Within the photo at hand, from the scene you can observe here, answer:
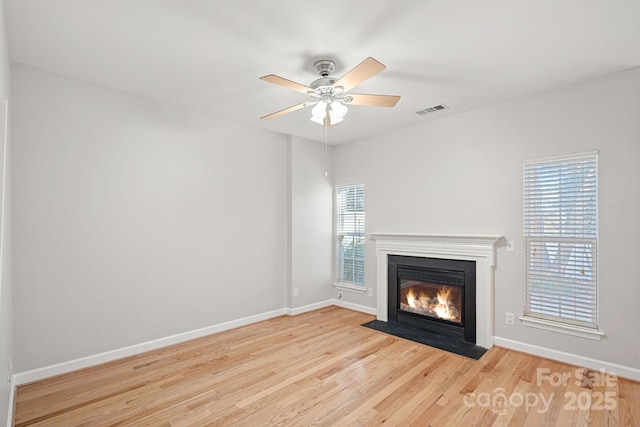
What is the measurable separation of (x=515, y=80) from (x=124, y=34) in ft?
10.9

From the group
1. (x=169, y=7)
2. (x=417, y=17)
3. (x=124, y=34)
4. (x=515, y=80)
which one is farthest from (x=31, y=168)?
(x=515, y=80)

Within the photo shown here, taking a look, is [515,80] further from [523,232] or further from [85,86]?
[85,86]

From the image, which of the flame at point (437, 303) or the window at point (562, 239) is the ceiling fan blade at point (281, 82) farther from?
the flame at point (437, 303)

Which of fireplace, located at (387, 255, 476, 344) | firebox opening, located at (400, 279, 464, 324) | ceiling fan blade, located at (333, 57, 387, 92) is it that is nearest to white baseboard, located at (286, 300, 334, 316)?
fireplace, located at (387, 255, 476, 344)

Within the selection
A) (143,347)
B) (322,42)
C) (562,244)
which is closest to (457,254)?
(562,244)

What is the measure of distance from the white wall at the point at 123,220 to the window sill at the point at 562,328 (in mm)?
3197

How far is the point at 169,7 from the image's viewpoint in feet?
6.79

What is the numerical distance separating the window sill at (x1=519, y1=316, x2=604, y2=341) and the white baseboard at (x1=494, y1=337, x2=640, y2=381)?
20cm

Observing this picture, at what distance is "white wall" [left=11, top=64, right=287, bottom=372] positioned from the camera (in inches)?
112

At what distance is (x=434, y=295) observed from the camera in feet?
13.8

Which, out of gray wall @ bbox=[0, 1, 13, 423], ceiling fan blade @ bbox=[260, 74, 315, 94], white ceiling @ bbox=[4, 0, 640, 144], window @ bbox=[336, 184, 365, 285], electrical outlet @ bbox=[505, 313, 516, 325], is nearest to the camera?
gray wall @ bbox=[0, 1, 13, 423]

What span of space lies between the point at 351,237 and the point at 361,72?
132 inches

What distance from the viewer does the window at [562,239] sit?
10.1 feet

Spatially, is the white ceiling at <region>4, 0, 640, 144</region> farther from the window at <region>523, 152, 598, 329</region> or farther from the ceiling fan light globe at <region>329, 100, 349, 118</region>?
the window at <region>523, 152, 598, 329</region>
